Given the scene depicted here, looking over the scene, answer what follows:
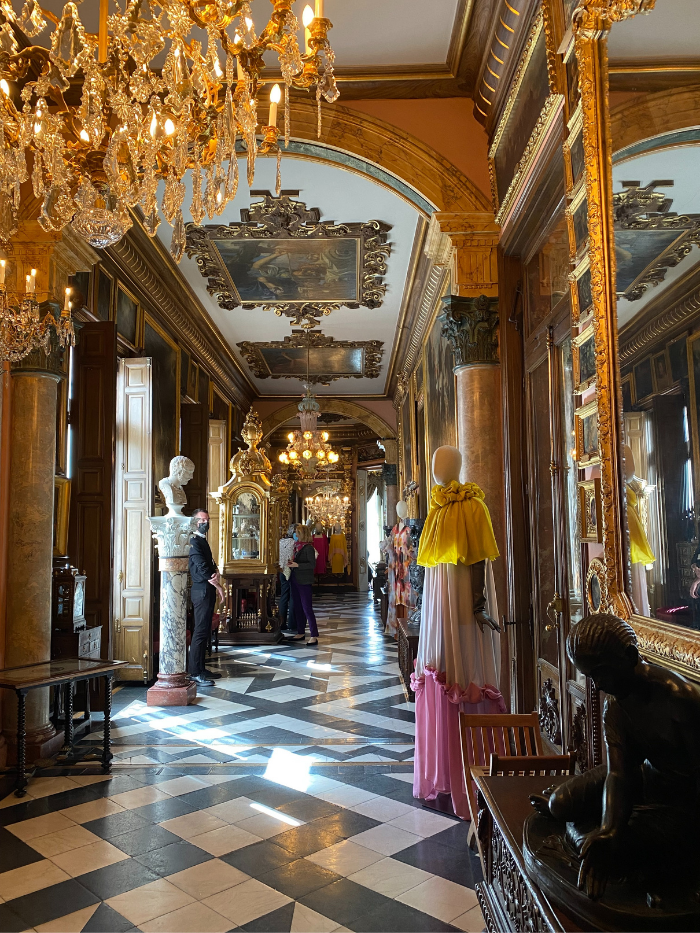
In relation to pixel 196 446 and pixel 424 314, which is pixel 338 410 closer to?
pixel 196 446

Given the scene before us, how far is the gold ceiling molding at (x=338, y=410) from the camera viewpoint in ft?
52.6

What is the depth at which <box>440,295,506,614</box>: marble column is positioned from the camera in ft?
16.0

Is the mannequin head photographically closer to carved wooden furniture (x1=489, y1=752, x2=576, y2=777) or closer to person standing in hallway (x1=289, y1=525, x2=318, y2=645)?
carved wooden furniture (x1=489, y1=752, x2=576, y2=777)

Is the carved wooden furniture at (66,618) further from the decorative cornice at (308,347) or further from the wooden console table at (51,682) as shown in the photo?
the decorative cornice at (308,347)

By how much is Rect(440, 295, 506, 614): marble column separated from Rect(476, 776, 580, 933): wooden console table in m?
2.86

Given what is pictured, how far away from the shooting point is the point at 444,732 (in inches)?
155

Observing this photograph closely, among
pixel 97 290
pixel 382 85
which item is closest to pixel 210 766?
pixel 97 290

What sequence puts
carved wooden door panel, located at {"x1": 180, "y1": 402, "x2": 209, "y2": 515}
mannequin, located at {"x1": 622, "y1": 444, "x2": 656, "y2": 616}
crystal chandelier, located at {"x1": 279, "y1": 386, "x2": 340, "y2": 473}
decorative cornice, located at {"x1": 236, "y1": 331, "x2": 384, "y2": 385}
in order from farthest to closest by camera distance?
crystal chandelier, located at {"x1": 279, "y1": 386, "x2": 340, "y2": 473}
decorative cornice, located at {"x1": 236, "y1": 331, "x2": 384, "y2": 385}
carved wooden door panel, located at {"x1": 180, "y1": 402, "x2": 209, "y2": 515}
mannequin, located at {"x1": 622, "y1": 444, "x2": 656, "y2": 616}

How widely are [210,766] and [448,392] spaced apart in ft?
13.5

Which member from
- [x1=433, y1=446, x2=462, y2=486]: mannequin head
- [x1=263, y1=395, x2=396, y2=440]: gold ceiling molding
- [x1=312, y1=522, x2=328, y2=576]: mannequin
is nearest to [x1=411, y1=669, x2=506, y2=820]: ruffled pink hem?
[x1=433, y1=446, x2=462, y2=486]: mannequin head

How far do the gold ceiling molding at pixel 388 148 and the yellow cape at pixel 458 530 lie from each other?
231 cm

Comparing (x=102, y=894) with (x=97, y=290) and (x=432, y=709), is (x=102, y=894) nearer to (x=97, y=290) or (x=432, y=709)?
(x=432, y=709)

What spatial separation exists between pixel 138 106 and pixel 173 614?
4715mm

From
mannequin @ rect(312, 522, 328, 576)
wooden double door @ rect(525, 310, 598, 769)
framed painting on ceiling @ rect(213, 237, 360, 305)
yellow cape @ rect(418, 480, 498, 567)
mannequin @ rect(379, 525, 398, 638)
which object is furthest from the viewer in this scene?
mannequin @ rect(312, 522, 328, 576)
